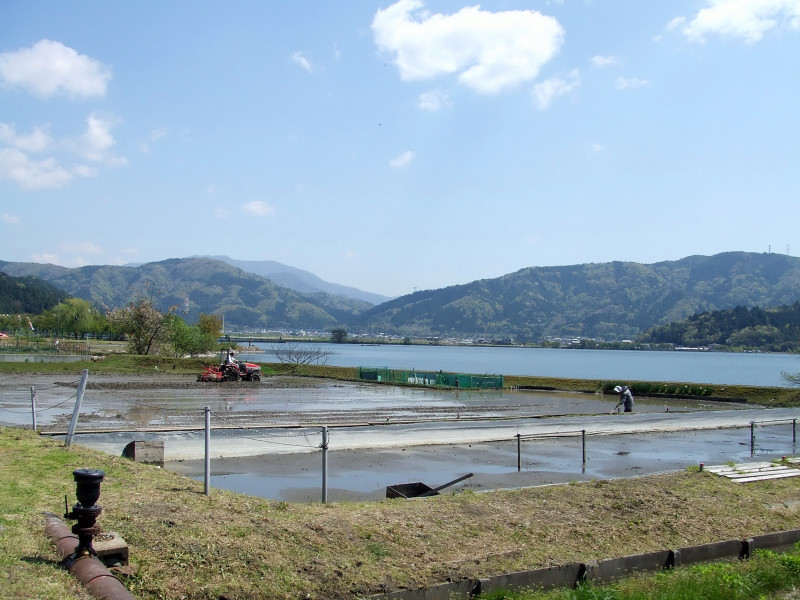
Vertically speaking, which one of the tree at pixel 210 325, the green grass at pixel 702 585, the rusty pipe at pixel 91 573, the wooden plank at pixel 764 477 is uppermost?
the tree at pixel 210 325

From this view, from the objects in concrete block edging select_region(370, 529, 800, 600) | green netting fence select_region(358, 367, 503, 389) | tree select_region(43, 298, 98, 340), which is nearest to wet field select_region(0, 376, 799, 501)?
concrete block edging select_region(370, 529, 800, 600)

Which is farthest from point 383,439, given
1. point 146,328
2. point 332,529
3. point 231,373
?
point 146,328

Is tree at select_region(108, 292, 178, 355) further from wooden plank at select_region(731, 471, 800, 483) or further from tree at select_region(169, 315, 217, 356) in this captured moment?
Answer: wooden plank at select_region(731, 471, 800, 483)

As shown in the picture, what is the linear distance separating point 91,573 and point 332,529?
10.2ft

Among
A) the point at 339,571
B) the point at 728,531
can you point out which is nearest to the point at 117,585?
the point at 339,571

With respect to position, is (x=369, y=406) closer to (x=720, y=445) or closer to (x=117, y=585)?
(x=720, y=445)

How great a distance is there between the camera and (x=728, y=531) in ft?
33.8

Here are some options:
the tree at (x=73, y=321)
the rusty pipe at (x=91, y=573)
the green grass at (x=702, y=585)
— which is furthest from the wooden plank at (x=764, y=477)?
the tree at (x=73, y=321)

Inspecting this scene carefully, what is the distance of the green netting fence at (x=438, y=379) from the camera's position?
5672 centimetres

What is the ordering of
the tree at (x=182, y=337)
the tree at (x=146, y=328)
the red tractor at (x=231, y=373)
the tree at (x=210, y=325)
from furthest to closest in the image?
1. the tree at (x=210, y=325)
2. the tree at (x=182, y=337)
3. the tree at (x=146, y=328)
4. the red tractor at (x=231, y=373)

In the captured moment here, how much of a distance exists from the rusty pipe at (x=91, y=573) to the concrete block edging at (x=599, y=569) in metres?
2.53

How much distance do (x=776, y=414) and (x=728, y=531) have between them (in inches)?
995

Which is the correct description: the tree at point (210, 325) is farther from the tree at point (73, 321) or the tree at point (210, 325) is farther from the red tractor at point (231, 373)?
the red tractor at point (231, 373)

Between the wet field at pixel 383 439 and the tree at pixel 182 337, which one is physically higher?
the tree at pixel 182 337
